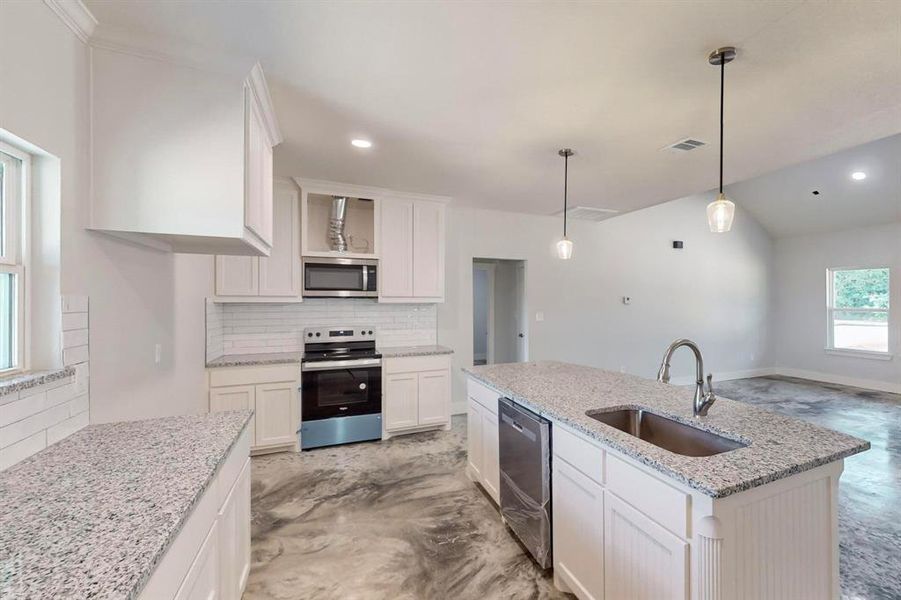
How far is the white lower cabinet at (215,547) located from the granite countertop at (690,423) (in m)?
1.41

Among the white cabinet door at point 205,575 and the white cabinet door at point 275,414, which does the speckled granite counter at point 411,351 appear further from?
the white cabinet door at point 205,575

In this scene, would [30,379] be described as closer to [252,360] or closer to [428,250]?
[252,360]

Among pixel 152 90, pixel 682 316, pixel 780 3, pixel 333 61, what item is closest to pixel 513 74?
pixel 333 61

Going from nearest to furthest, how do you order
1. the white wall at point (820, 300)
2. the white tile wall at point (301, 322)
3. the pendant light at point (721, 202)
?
the pendant light at point (721, 202) → the white tile wall at point (301, 322) → the white wall at point (820, 300)

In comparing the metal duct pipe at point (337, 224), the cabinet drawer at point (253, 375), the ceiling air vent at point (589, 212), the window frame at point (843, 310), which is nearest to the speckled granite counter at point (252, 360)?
the cabinet drawer at point (253, 375)

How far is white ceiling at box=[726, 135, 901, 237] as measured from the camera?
490 cm

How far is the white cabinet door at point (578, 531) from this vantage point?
1.58m

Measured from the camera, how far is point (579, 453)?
167 cm

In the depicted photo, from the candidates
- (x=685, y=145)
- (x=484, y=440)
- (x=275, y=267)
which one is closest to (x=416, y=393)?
(x=484, y=440)

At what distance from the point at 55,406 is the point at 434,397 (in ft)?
9.66

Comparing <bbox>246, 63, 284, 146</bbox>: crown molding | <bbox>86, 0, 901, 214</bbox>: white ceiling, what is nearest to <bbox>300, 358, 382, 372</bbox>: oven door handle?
<bbox>86, 0, 901, 214</bbox>: white ceiling

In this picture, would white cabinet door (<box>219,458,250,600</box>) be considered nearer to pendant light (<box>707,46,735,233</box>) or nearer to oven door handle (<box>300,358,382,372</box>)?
oven door handle (<box>300,358,382,372</box>)

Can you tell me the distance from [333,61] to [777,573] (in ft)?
8.92

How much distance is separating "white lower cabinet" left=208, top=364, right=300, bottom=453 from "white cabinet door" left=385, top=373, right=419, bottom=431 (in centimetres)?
84
